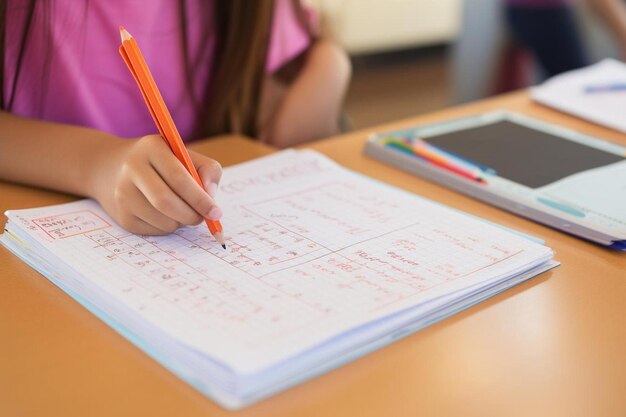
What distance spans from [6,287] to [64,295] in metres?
0.04

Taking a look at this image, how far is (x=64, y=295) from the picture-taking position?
20.2 inches

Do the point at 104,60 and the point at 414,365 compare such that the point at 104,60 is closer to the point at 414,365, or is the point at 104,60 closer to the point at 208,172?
the point at 208,172

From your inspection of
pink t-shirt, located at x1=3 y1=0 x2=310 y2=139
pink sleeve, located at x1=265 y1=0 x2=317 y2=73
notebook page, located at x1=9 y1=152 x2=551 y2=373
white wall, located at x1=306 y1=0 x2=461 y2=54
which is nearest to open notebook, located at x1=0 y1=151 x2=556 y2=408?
notebook page, located at x1=9 y1=152 x2=551 y2=373

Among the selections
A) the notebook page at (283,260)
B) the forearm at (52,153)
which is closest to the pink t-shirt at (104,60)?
the forearm at (52,153)

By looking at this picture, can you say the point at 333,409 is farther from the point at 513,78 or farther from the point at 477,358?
the point at 513,78

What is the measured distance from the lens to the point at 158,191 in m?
0.55

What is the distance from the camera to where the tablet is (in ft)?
2.07

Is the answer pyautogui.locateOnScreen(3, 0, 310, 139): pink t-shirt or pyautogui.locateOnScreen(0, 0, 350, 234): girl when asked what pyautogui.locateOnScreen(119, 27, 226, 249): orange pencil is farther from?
pyautogui.locateOnScreen(3, 0, 310, 139): pink t-shirt

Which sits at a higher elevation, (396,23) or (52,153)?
(52,153)

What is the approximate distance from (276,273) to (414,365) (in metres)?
0.12

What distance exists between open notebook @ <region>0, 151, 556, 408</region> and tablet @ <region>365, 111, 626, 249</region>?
0.20 ft

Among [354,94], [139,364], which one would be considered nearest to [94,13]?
[139,364]

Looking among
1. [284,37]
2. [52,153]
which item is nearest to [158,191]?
[52,153]

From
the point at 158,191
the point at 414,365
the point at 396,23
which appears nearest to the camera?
the point at 414,365
